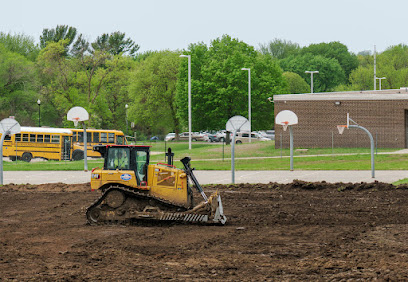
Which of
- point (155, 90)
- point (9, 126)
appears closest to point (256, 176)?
point (9, 126)

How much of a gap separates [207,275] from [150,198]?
566 centimetres

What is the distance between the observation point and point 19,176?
113ft

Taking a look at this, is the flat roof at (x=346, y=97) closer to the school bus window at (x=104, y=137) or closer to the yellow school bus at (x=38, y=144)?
the school bus window at (x=104, y=137)

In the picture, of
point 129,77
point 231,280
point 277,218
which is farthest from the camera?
point 129,77

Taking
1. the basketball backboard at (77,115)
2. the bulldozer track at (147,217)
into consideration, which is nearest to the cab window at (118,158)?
the bulldozer track at (147,217)

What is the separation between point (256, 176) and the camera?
105ft

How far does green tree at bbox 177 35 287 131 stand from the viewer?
64.9 m

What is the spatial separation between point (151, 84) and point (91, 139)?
28957 millimetres

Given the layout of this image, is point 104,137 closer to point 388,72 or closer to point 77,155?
point 77,155

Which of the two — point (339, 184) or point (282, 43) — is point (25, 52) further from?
point (339, 184)

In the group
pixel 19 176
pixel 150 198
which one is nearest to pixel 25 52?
pixel 19 176

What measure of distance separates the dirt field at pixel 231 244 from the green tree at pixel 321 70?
301 ft

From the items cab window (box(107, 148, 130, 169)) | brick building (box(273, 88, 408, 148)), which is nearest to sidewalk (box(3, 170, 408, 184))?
cab window (box(107, 148, 130, 169))

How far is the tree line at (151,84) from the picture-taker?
6588 centimetres
